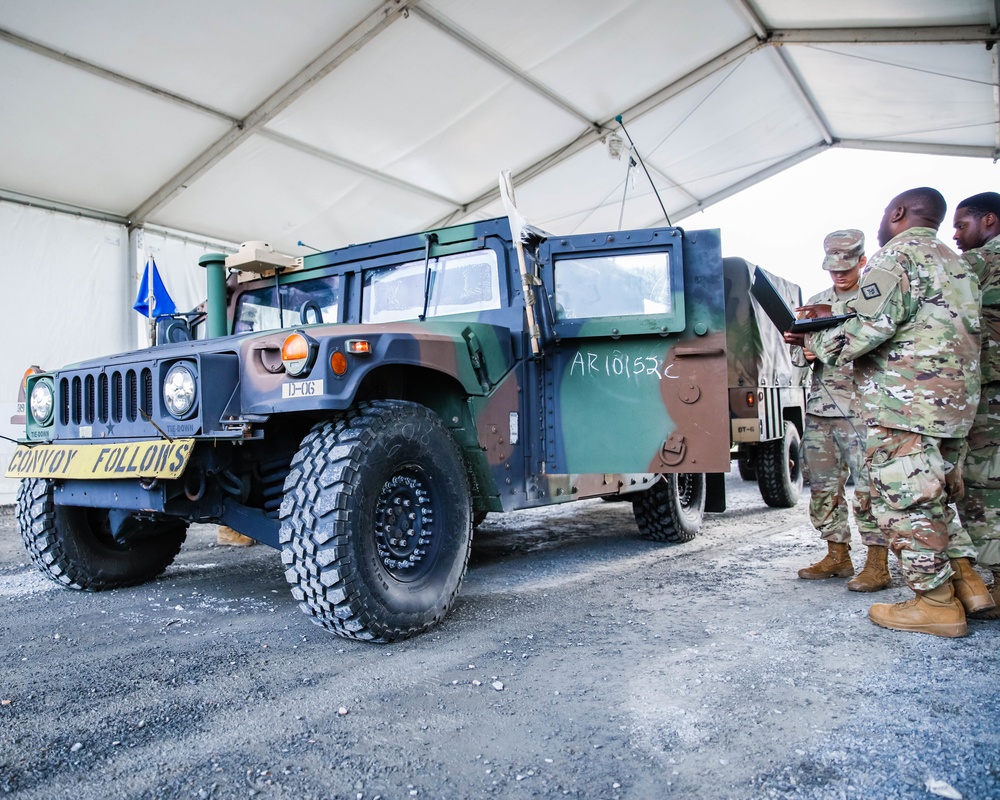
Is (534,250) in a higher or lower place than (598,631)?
higher

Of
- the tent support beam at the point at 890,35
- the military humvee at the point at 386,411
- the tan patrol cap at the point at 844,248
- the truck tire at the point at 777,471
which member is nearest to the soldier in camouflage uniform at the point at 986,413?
the tan patrol cap at the point at 844,248

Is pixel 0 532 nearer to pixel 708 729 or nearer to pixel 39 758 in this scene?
pixel 39 758

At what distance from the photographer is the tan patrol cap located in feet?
12.2

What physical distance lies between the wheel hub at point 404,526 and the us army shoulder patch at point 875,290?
1782mm

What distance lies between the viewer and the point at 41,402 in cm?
→ 332

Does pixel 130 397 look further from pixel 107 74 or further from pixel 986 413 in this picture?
pixel 107 74

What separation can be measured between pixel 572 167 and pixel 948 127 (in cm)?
433

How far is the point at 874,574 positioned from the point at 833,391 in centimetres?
90

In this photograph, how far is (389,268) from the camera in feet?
13.1

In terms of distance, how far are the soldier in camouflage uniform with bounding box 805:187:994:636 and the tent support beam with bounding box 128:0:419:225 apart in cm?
510

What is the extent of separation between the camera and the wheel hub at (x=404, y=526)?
111 inches

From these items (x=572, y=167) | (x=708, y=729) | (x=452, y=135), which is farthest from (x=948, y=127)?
(x=708, y=729)

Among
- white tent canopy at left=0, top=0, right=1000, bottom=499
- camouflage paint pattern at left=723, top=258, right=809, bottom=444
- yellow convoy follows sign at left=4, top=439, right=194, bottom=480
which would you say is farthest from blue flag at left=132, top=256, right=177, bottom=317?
camouflage paint pattern at left=723, top=258, right=809, bottom=444

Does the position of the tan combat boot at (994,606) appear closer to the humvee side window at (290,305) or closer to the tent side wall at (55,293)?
the humvee side window at (290,305)
